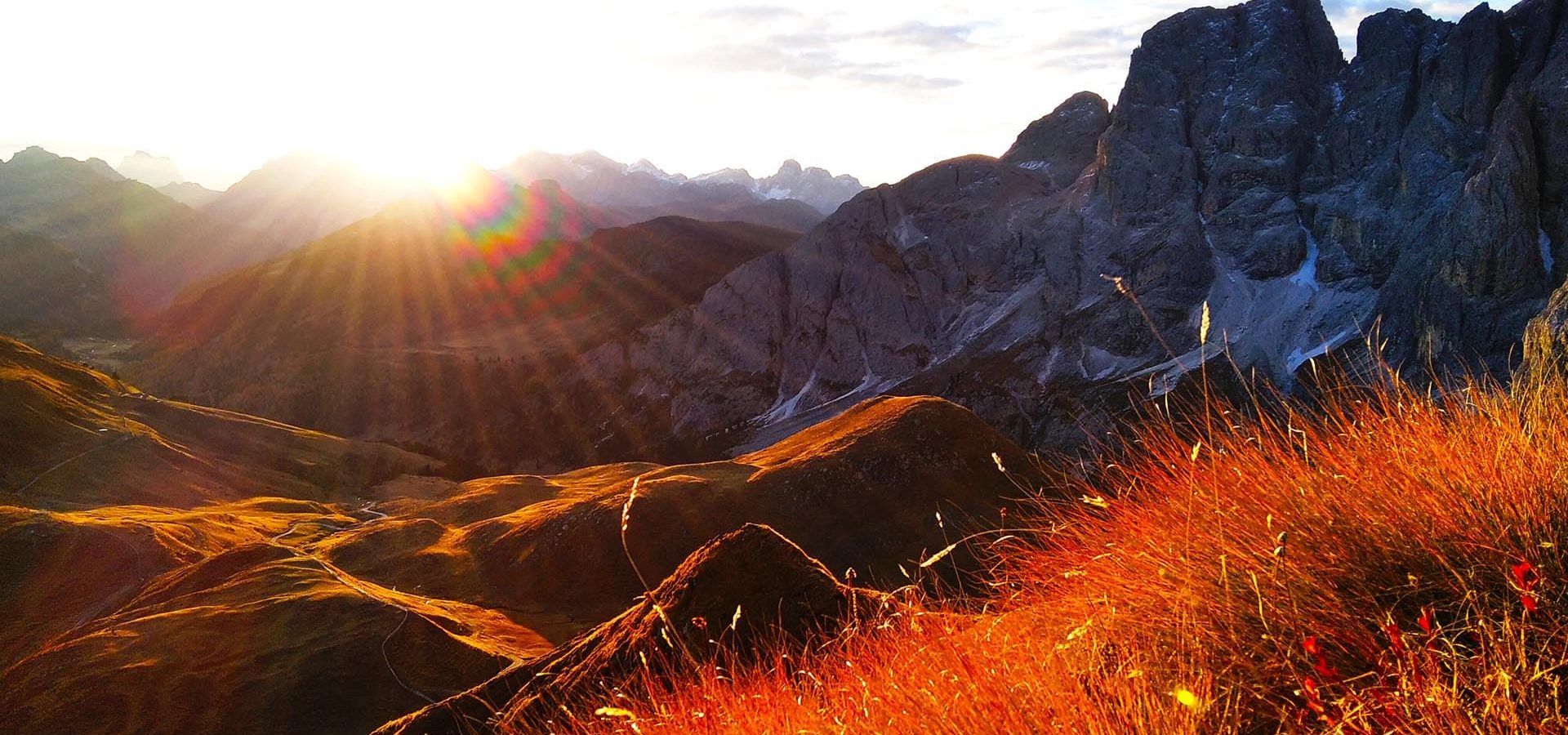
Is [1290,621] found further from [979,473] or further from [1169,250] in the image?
[1169,250]

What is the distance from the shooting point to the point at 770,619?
8.41 metres

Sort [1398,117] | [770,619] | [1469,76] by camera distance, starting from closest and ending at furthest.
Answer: [770,619]
[1469,76]
[1398,117]

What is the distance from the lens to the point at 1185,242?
128m

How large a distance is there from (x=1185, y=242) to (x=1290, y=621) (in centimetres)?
13819

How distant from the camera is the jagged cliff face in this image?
3836 inches

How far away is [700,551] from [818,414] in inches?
5318

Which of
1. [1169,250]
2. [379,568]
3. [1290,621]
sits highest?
[1290,621]

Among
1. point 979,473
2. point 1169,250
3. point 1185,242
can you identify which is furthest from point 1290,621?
point 1185,242

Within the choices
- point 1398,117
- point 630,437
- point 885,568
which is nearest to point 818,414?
point 630,437

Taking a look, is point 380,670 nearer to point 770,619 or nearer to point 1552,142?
point 770,619

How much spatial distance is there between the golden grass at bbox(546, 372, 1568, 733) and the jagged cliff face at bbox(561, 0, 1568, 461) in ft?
279

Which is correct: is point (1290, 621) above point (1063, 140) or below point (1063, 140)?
below

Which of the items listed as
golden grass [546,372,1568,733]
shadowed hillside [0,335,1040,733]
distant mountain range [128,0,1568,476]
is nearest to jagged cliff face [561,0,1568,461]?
distant mountain range [128,0,1568,476]

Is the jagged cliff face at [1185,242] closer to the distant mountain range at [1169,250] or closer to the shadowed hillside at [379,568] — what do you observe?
the distant mountain range at [1169,250]
